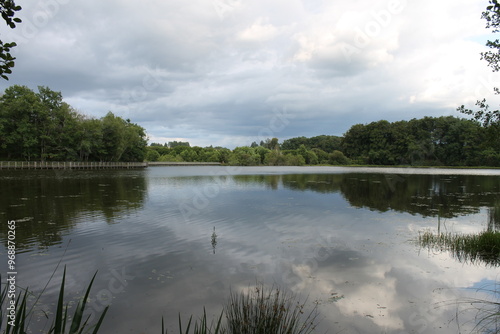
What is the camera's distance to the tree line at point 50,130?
71.6 m

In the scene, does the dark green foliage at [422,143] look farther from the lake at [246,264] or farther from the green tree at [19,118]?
the green tree at [19,118]

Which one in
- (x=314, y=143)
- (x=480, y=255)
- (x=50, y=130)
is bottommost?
(x=480, y=255)

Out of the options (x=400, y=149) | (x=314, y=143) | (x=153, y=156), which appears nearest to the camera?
(x=400, y=149)

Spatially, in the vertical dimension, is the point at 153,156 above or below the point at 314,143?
below

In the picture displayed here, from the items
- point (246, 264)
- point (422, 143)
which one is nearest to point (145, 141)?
point (422, 143)

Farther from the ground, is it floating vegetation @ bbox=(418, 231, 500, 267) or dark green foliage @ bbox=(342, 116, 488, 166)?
dark green foliage @ bbox=(342, 116, 488, 166)

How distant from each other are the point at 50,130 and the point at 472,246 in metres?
90.0

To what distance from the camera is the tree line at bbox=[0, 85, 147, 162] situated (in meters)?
71.6

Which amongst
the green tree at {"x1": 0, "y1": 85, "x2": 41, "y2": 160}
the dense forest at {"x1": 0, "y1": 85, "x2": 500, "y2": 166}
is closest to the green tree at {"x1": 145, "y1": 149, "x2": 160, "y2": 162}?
the dense forest at {"x1": 0, "y1": 85, "x2": 500, "y2": 166}

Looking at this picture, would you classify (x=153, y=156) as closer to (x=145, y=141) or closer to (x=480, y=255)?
(x=145, y=141)

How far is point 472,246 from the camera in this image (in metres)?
11.2

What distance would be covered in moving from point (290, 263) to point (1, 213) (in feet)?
54.5

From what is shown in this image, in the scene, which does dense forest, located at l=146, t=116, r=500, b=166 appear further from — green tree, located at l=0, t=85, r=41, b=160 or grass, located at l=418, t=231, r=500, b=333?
grass, located at l=418, t=231, r=500, b=333

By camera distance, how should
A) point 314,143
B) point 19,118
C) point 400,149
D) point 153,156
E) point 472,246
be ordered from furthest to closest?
point 314,143, point 153,156, point 400,149, point 19,118, point 472,246
